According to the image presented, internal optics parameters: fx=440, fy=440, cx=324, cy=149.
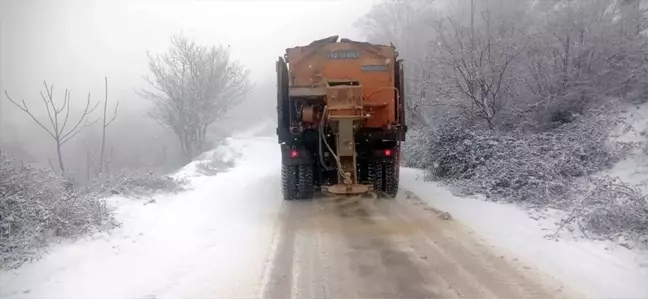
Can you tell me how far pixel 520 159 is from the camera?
9531mm

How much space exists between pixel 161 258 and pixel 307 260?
187 cm

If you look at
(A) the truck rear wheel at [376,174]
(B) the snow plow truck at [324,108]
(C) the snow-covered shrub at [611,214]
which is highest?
(B) the snow plow truck at [324,108]

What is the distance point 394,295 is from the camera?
4.48 m

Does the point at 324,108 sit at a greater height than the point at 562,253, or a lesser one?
greater

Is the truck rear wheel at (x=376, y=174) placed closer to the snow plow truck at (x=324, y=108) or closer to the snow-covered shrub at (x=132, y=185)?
the snow plow truck at (x=324, y=108)

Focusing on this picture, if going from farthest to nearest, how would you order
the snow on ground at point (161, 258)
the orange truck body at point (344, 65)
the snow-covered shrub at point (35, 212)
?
1. the orange truck body at point (344, 65)
2. the snow-covered shrub at point (35, 212)
3. the snow on ground at point (161, 258)

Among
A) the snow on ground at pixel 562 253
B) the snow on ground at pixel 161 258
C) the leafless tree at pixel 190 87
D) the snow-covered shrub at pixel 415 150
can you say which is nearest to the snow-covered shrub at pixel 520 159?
the snow on ground at pixel 562 253

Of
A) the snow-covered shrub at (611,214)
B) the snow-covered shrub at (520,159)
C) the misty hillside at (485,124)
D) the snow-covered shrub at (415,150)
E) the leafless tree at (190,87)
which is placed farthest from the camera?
the leafless tree at (190,87)

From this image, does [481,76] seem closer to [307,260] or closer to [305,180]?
[305,180]

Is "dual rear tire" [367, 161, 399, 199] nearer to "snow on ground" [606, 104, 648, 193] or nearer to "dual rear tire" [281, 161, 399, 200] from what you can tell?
"dual rear tire" [281, 161, 399, 200]

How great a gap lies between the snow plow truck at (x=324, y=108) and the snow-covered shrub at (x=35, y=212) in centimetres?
402

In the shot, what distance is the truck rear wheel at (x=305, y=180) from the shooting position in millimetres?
9578

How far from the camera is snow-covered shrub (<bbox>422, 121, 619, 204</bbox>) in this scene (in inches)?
341

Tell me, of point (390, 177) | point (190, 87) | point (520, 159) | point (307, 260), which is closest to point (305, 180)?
point (390, 177)
